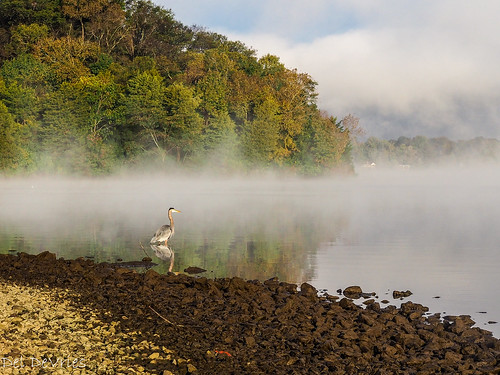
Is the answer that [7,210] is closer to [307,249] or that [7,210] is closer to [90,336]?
[307,249]

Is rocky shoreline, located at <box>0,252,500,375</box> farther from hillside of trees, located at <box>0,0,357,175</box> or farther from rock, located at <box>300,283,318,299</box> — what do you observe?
hillside of trees, located at <box>0,0,357,175</box>

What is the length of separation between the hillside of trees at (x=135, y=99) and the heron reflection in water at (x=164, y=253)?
185 feet

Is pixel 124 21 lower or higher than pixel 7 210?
higher

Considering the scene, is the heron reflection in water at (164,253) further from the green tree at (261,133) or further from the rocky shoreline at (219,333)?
the green tree at (261,133)

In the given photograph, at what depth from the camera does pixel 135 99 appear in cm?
8250

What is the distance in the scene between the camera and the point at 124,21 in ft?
340

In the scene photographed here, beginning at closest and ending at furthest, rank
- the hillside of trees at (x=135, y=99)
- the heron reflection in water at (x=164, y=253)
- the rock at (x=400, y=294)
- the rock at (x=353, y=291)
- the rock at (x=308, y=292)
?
the rock at (x=308, y=292) → the rock at (x=353, y=291) → the rock at (x=400, y=294) → the heron reflection in water at (x=164, y=253) → the hillside of trees at (x=135, y=99)

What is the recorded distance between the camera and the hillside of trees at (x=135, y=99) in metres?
79.9

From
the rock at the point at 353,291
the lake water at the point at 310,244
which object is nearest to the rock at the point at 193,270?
the lake water at the point at 310,244

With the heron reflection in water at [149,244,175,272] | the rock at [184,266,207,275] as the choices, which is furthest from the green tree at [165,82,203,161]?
the rock at [184,266,207,275]

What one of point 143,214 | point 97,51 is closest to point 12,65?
point 97,51

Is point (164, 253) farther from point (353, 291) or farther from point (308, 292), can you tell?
point (308, 292)

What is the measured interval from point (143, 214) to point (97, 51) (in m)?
65.1

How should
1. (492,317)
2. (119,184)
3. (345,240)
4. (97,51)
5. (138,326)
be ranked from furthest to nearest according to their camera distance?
(97,51)
(119,184)
(345,240)
(492,317)
(138,326)
